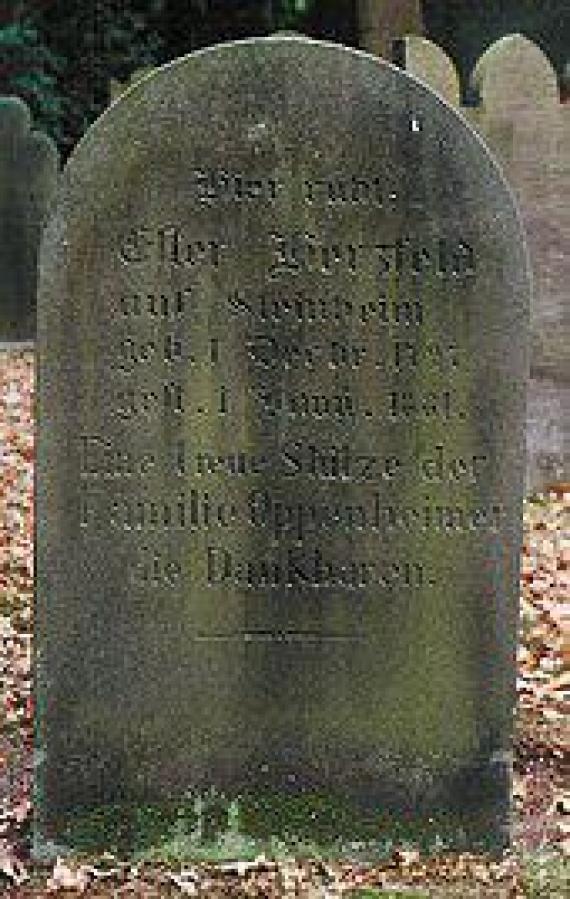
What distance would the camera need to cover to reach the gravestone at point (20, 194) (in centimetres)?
1377

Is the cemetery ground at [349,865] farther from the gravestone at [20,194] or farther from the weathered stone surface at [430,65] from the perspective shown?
the gravestone at [20,194]

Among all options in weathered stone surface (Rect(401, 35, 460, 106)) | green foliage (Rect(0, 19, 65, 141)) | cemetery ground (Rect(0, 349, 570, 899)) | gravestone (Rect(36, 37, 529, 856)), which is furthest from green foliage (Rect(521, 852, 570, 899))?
green foliage (Rect(0, 19, 65, 141))

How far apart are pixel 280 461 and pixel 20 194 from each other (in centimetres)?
957

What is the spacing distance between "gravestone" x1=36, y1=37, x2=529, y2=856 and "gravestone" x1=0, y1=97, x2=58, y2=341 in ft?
30.9

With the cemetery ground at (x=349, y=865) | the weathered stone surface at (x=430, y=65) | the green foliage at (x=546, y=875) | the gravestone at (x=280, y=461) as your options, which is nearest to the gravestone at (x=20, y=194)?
the weathered stone surface at (x=430, y=65)

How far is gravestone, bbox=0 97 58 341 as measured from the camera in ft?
45.2

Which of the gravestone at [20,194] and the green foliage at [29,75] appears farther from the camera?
the green foliage at [29,75]

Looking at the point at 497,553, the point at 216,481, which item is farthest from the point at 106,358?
the point at 497,553

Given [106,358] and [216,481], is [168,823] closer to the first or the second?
[216,481]

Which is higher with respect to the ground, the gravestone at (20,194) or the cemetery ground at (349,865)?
the gravestone at (20,194)

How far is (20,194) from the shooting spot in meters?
13.8

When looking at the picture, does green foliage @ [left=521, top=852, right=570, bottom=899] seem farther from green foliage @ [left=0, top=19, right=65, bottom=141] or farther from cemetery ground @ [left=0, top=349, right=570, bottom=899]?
green foliage @ [left=0, top=19, right=65, bottom=141]

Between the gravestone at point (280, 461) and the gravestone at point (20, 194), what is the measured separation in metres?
9.42

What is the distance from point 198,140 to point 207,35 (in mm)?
16937
